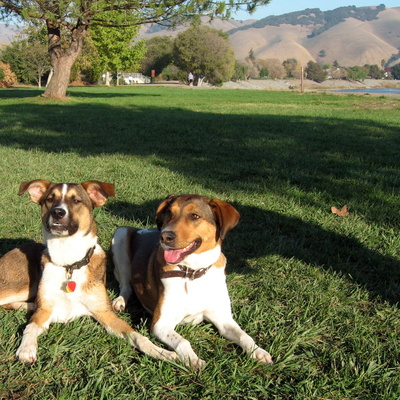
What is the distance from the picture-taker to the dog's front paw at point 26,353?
3.03 m

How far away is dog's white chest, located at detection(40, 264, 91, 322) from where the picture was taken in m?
3.54

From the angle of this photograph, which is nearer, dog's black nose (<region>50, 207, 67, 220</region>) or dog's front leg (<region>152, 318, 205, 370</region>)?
dog's front leg (<region>152, 318, 205, 370</region>)

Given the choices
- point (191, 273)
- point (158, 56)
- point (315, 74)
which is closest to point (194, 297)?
point (191, 273)

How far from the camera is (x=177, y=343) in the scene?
10.5 feet

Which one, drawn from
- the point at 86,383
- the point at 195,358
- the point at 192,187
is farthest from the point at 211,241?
the point at 192,187

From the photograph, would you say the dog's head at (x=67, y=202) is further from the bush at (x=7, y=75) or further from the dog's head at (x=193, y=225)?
the bush at (x=7, y=75)

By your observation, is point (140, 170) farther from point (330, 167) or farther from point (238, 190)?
point (330, 167)

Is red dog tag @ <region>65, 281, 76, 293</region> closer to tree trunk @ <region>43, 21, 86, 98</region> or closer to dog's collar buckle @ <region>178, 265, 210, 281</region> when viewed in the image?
dog's collar buckle @ <region>178, 265, 210, 281</region>

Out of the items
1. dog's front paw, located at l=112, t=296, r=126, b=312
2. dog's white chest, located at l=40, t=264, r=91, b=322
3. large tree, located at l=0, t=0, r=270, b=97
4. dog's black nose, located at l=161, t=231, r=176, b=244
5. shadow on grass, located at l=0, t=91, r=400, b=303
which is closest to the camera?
dog's black nose, located at l=161, t=231, r=176, b=244

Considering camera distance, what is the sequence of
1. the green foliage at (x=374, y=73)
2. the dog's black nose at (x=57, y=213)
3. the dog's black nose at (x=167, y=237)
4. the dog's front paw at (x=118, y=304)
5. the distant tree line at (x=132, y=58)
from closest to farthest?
the dog's black nose at (x=167, y=237), the dog's black nose at (x=57, y=213), the dog's front paw at (x=118, y=304), the distant tree line at (x=132, y=58), the green foliage at (x=374, y=73)

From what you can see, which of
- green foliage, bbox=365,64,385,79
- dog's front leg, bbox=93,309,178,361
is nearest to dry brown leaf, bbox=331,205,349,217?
dog's front leg, bbox=93,309,178,361

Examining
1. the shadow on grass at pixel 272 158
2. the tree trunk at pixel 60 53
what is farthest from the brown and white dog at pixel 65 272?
the tree trunk at pixel 60 53

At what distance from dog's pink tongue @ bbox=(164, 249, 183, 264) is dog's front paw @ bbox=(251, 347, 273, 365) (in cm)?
88

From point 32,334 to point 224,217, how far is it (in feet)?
5.61
